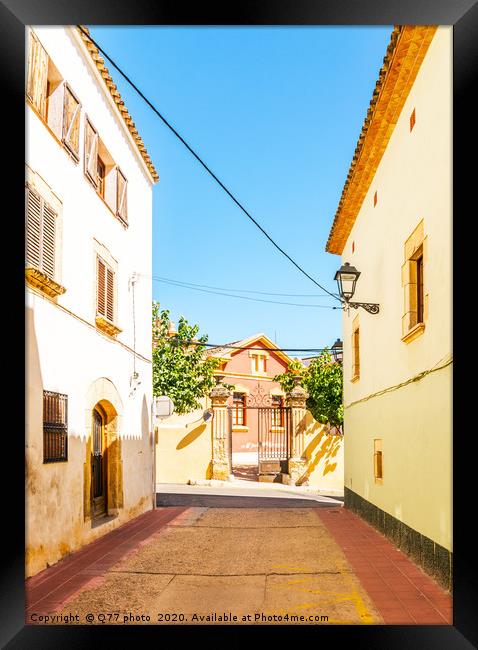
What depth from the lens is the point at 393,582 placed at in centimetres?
704

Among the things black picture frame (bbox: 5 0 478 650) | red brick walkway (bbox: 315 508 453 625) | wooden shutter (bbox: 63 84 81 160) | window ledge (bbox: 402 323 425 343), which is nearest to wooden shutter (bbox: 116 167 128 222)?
wooden shutter (bbox: 63 84 81 160)

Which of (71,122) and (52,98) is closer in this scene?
(52,98)

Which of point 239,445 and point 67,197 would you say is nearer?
point 67,197

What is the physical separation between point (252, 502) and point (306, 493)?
5.04m

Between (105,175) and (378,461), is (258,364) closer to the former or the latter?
(378,461)

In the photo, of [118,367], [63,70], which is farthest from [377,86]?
[118,367]

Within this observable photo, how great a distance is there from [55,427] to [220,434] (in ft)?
49.6

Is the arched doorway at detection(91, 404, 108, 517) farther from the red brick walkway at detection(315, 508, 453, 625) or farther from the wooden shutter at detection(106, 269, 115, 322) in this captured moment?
the red brick walkway at detection(315, 508, 453, 625)

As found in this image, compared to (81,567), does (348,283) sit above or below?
above

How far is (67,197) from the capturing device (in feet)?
30.2

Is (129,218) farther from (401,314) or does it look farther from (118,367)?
(401,314)

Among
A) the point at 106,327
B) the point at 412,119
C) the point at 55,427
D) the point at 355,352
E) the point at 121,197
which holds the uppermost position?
the point at 412,119

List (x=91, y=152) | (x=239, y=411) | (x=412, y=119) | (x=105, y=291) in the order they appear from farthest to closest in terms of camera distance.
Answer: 1. (x=239, y=411)
2. (x=105, y=291)
3. (x=91, y=152)
4. (x=412, y=119)

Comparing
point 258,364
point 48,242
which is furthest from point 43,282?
point 258,364
